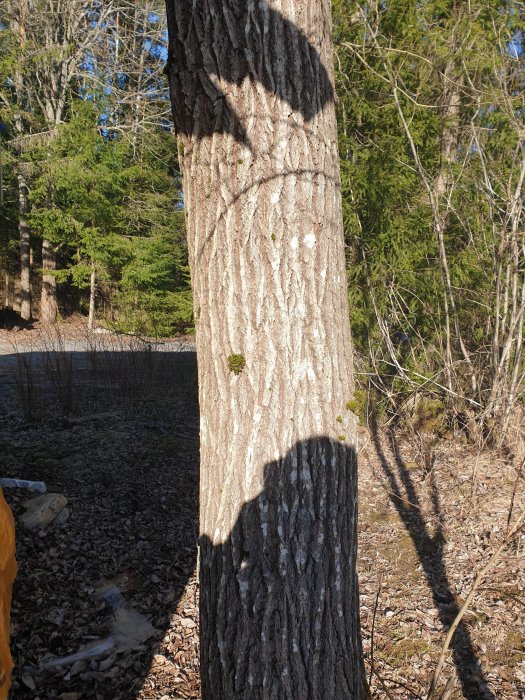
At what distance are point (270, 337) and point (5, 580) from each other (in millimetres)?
1625

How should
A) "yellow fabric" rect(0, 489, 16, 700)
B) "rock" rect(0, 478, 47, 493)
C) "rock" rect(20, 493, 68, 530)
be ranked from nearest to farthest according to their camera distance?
"yellow fabric" rect(0, 489, 16, 700), "rock" rect(20, 493, 68, 530), "rock" rect(0, 478, 47, 493)

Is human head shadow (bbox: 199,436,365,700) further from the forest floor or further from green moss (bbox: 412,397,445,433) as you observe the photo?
green moss (bbox: 412,397,445,433)

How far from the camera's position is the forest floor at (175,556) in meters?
2.49

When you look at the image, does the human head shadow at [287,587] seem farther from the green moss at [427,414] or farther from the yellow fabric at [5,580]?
the green moss at [427,414]

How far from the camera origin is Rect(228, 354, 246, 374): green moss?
5.31 feet

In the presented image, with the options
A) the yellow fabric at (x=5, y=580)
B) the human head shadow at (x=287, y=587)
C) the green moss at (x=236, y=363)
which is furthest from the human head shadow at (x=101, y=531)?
the green moss at (x=236, y=363)

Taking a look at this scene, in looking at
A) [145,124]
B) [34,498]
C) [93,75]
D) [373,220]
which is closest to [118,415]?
[34,498]

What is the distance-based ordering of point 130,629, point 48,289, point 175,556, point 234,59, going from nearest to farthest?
1. point 234,59
2. point 130,629
3. point 175,556
4. point 48,289

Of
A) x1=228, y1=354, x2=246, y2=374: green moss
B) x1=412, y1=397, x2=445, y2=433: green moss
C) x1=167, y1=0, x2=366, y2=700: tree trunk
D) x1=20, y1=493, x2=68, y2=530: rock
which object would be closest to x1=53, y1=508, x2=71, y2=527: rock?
x1=20, y1=493, x2=68, y2=530: rock

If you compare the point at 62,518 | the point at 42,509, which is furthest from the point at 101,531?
the point at 42,509

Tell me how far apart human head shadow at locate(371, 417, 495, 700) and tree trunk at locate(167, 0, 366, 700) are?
1134 millimetres

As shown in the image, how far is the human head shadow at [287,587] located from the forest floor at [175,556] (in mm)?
326

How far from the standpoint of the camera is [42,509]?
3641 millimetres

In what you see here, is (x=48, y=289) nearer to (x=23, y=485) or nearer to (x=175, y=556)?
(x=23, y=485)
